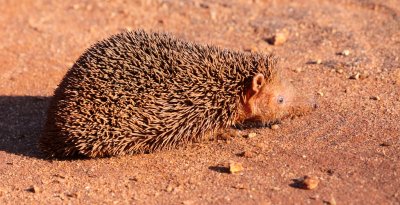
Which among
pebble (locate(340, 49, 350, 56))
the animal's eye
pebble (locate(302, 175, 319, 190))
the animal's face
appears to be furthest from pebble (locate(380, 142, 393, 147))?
pebble (locate(340, 49, 350, 56))

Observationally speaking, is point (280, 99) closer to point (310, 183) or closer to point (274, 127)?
point (274, 127)

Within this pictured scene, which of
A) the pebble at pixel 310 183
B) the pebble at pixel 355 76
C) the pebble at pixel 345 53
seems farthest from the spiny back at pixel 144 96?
the pebble at pixel 345 53

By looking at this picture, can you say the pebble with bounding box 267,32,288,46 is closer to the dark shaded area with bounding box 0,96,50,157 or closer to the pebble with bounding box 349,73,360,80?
the pebble with bounding box 349,73,360,80

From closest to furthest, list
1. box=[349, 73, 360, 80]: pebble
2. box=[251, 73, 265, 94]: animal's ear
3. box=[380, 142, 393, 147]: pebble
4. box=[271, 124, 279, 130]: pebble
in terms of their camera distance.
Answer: box=[380, 142, 393, 147]: pebble
box=[251, 73, 265, 94]: animal's ear
box=[271, 124, 279, 130]: pebble
box=[349, 73, 360, 80]: pebble

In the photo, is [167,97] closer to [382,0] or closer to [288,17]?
[288,17]

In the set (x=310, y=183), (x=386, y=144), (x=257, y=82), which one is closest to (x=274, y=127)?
(x=257, y=82)

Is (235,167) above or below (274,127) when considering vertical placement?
below

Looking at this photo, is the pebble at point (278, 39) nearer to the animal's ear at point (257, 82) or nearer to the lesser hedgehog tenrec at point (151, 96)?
the lesser hedgehog tenrec at point (151, 96)
